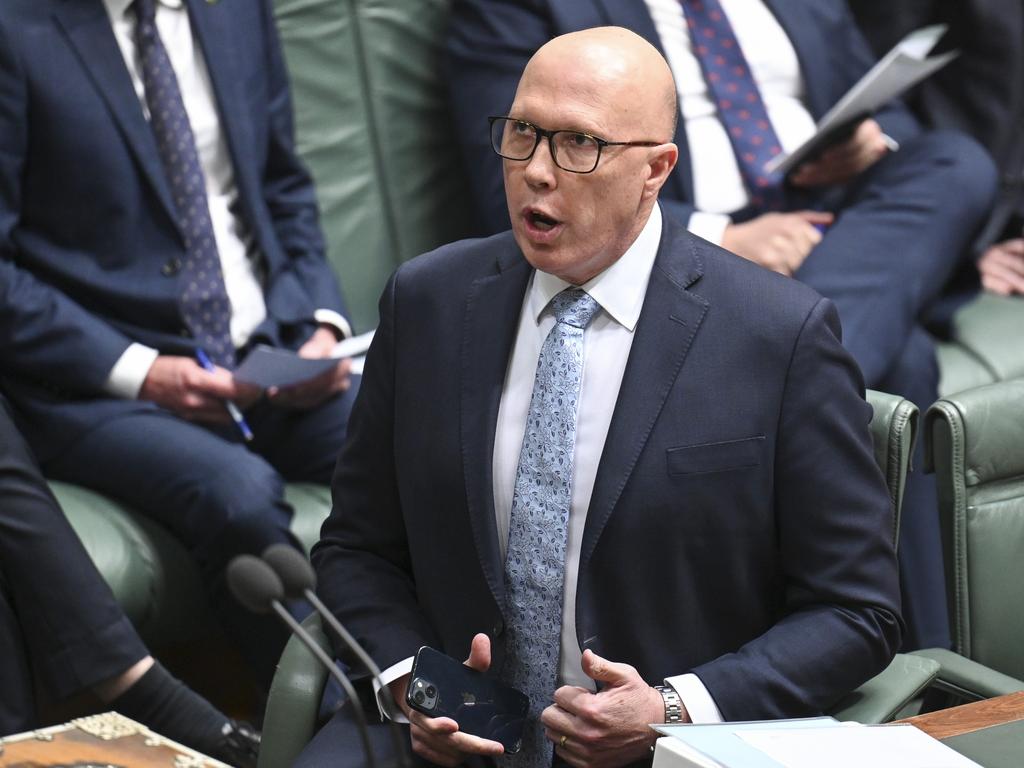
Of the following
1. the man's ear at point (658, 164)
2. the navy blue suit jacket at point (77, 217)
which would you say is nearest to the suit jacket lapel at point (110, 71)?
the navy blue suit jacket at point (77, 217)

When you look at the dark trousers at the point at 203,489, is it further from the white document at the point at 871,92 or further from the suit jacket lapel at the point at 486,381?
the white document at the point at 871,92

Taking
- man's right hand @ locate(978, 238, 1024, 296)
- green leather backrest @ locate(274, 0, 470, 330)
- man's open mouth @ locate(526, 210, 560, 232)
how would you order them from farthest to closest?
man's right hand @ locate(978, 238, 1024, 296)
green leather backrest @ locate(274, 0, 470, 330)
man's open mouth @ locate(526, 210, 560, 232)

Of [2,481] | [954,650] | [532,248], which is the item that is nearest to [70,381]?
[2,481]

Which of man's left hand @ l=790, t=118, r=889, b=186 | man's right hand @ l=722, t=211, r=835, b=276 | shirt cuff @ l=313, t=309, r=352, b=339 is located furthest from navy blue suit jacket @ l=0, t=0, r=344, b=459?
man's left hand @ l=790, t=118, r=889, b=186

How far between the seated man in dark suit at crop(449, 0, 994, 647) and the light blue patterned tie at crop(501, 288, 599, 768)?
121cm

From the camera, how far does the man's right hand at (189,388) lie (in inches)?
101

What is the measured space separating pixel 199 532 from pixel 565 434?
98cm

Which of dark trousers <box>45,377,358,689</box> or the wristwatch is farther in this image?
dark trousers <box>45,377,358,689</box>

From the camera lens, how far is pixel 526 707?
5.51 ft

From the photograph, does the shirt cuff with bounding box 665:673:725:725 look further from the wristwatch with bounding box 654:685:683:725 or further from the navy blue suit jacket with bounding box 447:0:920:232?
the navy blue suit jacket with bounding box 447:0:920:232

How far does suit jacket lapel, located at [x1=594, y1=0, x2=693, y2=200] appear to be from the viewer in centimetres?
299

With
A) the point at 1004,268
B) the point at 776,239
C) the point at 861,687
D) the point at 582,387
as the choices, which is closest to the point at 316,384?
the point at 776,239

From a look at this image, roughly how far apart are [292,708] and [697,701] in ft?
1.52

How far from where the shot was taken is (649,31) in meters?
3.01
